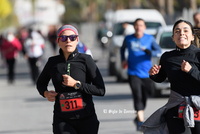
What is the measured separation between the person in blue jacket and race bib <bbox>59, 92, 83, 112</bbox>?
12.9ft

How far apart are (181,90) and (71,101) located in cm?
101

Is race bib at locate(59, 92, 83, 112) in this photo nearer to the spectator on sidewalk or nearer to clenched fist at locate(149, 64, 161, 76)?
clenched fist at locate(149, 64, 161, 76)

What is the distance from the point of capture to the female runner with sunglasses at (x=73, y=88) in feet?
16.3

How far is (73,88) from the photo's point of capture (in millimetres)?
5012

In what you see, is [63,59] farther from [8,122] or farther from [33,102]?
[33,102]

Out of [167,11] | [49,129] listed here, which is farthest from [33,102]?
[167,11]

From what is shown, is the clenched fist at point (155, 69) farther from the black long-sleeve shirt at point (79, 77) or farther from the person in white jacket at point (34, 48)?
the person in white jacket at point (34, 48)

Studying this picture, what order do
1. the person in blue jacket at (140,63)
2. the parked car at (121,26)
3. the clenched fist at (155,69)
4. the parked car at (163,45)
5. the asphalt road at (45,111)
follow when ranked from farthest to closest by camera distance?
the parked car at (121,26), the parked car at (163,45), the asphalt road at (45,111), the person in blue jacket at (140,63), the clenched fist at (155,69)

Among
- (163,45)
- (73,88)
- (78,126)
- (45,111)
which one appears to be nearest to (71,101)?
(73,88)

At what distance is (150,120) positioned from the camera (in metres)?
5.13

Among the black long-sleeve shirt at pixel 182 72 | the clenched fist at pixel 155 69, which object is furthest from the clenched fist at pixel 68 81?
the black long-sleeve shirt at pixel 182 72

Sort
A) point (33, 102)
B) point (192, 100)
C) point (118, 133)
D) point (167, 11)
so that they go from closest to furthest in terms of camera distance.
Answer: point (192, 100) → point (118, 133) → point (33, 102) → point (167, 11)

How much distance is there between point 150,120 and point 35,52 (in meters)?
12.6

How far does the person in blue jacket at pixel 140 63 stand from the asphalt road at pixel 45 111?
56 cm
